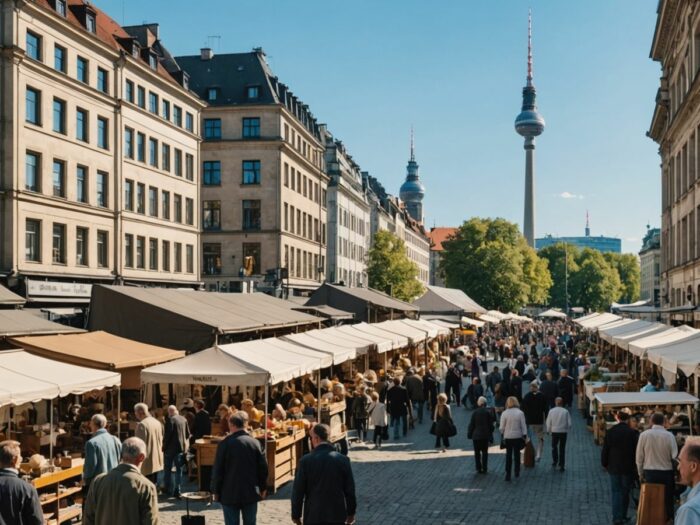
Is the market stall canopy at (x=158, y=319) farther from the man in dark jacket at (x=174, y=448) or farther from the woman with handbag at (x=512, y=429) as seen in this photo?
the woman with handbag at (x=512, y=429)

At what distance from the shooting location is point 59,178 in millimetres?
37094

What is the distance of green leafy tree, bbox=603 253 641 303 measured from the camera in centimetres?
16525

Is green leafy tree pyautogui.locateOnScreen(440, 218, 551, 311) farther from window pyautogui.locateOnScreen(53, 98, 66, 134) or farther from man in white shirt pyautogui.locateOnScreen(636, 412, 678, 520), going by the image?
man in white shirt pyautogui.locateOnScreen(636, 412, 678, 520)

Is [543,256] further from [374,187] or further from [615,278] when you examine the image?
[374,187]

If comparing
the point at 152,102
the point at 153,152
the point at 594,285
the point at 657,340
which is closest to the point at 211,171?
the point at 153,152

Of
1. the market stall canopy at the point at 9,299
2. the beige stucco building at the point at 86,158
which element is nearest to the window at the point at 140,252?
the beige stucco building at the point at 86,158

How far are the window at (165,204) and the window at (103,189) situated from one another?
22.5 ft

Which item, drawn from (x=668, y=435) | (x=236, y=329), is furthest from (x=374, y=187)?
(x=668, y=435)

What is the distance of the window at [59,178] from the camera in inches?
1443

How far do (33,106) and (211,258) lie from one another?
96.0ft

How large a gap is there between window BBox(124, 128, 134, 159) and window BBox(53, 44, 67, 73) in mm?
6538

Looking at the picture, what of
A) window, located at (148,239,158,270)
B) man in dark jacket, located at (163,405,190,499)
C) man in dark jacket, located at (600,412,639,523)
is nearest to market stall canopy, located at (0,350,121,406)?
man in dark jacket, located at (163,405,190,499)

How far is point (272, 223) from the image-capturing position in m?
63.2

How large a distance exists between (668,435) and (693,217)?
28768 millimetres
